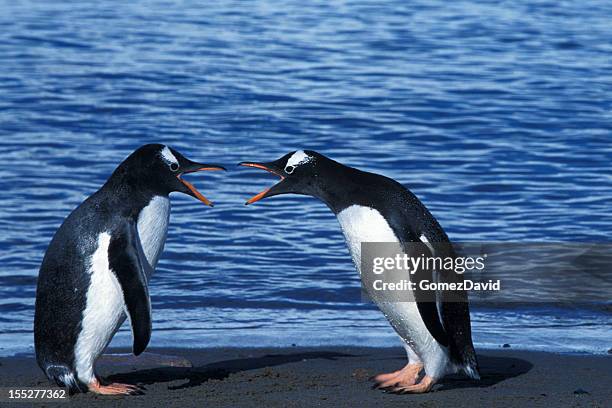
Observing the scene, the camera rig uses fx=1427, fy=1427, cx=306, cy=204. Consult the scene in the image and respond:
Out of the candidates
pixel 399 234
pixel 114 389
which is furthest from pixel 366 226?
pixel 114 389

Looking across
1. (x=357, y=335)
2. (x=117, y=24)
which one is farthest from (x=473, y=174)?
(x=117, y=24)

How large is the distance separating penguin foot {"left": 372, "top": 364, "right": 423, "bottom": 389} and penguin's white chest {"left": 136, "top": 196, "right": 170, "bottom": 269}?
3.78 ft

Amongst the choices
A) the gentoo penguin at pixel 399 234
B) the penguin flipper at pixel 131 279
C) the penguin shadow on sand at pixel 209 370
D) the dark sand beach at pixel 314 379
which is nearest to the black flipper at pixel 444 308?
the gentoo penguin at pixel 399 234

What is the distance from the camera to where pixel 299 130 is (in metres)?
14.8

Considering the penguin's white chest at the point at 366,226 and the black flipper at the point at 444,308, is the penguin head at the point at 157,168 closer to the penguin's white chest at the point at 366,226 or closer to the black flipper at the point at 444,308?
the penguin's white chest at the point at 366,226

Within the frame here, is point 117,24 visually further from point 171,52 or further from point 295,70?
point 295,70

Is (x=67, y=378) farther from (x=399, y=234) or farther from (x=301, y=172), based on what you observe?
(x=399, y=234)

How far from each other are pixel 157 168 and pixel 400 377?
4.69 ft

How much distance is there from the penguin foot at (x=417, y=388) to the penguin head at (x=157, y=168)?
1.16 m

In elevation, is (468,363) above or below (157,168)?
below

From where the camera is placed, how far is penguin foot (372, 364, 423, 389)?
6352 mm

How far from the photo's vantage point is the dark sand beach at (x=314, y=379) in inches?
239

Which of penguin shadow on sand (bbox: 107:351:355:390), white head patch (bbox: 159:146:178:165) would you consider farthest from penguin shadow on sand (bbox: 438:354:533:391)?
white head patch (bbox: 159:146:178:165)

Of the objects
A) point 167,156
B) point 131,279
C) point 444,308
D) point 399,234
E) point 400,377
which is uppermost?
Result: point 167,156
